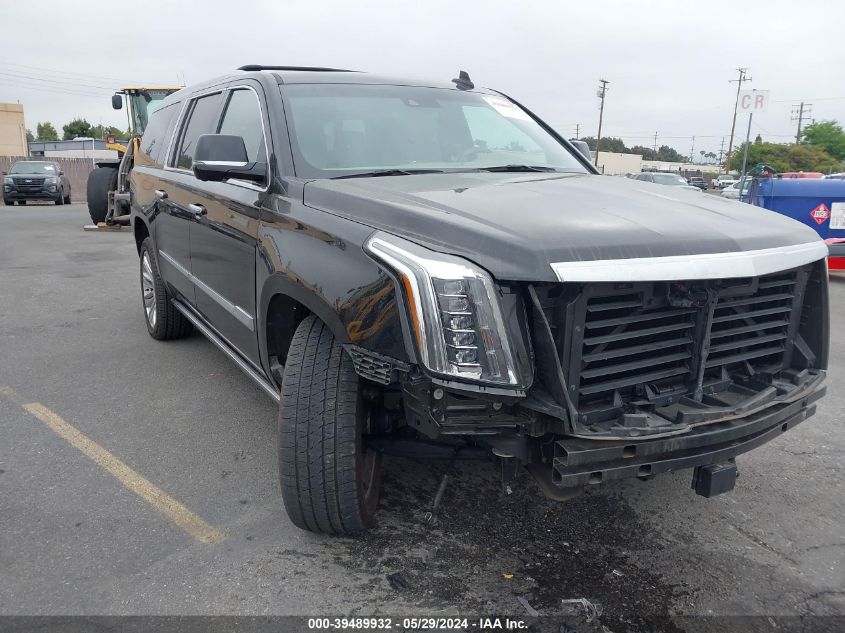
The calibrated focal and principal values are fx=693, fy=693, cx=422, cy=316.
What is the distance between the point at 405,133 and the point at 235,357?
1531 mm

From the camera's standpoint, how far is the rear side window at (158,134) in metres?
5.18

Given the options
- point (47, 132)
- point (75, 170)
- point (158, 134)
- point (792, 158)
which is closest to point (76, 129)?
point (47, 132)

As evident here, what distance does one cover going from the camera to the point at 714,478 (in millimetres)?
2494

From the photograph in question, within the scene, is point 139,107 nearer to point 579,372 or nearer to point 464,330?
point 464,330

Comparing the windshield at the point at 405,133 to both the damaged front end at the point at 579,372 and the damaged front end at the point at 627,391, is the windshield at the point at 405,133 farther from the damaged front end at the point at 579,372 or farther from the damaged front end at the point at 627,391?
the damaged front end at the point at 627,391

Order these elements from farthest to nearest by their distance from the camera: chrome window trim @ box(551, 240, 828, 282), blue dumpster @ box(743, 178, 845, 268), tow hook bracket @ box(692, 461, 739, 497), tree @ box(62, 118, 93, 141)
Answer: tree @ box(62, 118, 93, 141), blue dumpster @ box(743, 178, 845, 268), tow hook bracket @ box(692, 461, 739, 497), chrome window trim @ box(551, 240, 828, 282)

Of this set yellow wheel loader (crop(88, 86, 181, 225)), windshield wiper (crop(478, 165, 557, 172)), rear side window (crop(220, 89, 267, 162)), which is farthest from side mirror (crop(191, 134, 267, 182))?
yellow wheel loader (crop(88, 86, 181, 225))

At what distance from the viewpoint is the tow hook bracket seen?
2496 mm

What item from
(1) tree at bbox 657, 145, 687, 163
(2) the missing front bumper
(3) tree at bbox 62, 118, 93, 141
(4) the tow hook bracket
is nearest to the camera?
(2) the missing front bumper

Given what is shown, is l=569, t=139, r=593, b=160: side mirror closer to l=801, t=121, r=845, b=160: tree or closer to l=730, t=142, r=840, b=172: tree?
l=730, t=142, r=840, b=172: tree

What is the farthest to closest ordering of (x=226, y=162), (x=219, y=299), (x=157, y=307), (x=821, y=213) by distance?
(x=821, y=213)
(x=157, y=307)
(x=219, y=299)
(x=226, y=162)

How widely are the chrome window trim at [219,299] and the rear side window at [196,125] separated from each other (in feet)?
2.18

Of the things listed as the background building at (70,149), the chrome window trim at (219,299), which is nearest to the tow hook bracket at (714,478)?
the chrome window trim at (219,299)

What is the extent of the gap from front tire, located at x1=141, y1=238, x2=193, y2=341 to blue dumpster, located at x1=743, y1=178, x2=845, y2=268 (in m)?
8.28
